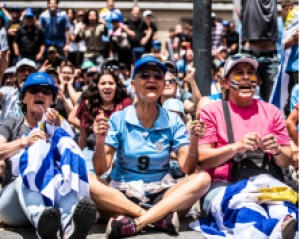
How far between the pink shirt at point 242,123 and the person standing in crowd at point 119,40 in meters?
5.84

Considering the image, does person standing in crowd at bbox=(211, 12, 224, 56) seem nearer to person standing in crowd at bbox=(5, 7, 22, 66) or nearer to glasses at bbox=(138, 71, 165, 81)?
person standing in crowd at bbox=(5, 7, 22, 66)

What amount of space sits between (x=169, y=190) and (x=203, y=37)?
2.58 metres

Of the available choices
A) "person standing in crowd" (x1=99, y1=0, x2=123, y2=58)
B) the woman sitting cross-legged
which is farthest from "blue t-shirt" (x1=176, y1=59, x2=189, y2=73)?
the woman sitting cross-legged

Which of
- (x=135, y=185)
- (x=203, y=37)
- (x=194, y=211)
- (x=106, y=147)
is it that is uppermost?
(x=203, y=37)

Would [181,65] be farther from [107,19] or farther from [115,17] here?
[107,19]

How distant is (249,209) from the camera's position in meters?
3.59

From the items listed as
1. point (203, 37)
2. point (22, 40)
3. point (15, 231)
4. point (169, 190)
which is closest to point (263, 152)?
point (169, 190)

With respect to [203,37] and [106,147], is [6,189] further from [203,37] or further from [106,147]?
[203,37]

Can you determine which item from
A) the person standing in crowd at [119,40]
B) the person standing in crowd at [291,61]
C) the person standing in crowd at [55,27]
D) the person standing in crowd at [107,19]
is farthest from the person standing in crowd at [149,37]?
the person standing in crowd at [291,61]

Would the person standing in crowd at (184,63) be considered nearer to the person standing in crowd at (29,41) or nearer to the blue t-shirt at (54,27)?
the blue t-shirt at (54,27)

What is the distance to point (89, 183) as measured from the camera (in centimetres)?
379

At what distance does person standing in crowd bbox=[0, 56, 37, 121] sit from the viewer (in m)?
5.42

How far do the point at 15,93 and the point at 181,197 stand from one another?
2.65m

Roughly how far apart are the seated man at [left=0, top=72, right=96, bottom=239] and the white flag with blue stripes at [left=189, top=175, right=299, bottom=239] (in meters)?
0.98
